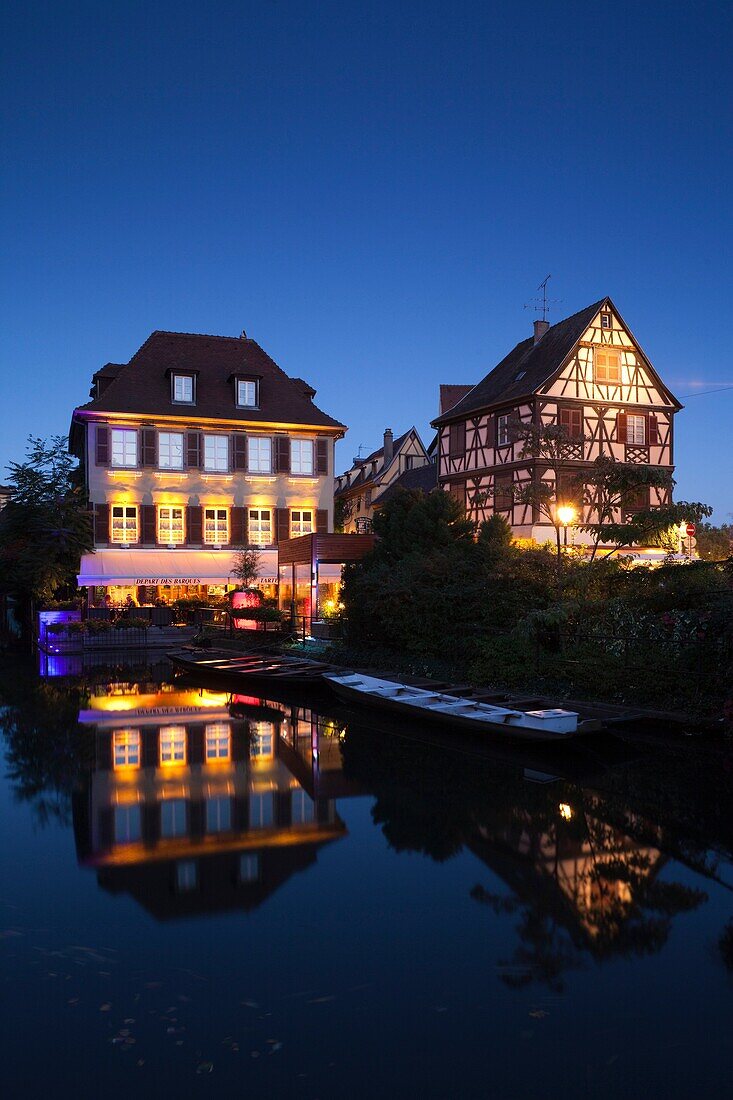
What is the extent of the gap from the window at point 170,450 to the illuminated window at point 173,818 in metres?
26.9

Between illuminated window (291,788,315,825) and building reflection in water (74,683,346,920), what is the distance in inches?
0.5

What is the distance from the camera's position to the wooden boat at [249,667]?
20422 mm

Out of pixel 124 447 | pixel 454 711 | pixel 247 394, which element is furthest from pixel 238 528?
pixel 454 711

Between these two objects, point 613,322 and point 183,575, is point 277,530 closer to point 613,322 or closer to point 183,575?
point 183,575

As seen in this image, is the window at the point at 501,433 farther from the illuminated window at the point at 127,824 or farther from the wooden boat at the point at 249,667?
the illuminated window at the point at 127,824

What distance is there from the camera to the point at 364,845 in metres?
9.11

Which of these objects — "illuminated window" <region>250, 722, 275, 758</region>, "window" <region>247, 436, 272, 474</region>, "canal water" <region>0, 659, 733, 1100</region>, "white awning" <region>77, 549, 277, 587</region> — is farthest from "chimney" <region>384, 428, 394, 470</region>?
"canal water" <region>0, 659, 733, 1100</region>

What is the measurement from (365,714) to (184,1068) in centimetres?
1271

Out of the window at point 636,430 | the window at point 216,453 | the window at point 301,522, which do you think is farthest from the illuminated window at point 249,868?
the window at point 301,522

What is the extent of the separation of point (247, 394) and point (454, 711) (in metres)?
26.1

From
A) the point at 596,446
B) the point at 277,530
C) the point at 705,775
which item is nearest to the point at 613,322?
the point at 596,446

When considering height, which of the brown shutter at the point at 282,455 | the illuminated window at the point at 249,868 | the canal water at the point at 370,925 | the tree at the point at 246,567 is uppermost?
the brown shutter at the point at 282,455

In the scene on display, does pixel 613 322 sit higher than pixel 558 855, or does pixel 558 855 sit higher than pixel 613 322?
pixel 613 322

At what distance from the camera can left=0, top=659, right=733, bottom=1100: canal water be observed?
504 cm
